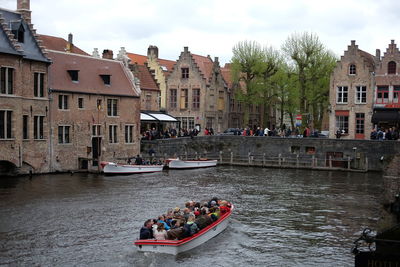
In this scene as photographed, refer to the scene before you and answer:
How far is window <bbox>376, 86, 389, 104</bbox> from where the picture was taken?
51.5 m

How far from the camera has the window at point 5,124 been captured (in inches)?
1355

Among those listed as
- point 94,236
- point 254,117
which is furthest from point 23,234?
point 254,117

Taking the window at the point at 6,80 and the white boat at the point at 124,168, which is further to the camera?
the white boat at the point at 124,168

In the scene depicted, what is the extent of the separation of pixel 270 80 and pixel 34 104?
2806 cm

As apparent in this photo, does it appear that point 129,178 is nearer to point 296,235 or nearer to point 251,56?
point 296,235

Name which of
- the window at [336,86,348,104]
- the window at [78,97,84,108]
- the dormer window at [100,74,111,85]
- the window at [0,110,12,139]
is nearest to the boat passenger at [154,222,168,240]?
the window at [0,110,12,139]

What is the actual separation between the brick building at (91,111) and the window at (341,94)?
20.4m

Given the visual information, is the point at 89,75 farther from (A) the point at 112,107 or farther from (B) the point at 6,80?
(B) the point at 6,80

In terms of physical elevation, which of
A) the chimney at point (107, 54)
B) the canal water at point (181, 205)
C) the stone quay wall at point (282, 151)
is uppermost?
the chimney at point (107, 54)

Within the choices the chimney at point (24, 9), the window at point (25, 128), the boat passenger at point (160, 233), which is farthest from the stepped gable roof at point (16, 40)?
the boat passenger at point (160, 233)

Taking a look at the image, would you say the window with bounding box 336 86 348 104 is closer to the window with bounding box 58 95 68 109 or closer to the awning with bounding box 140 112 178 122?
the awning with bounding box 140 112 178 122

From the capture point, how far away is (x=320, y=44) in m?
55.9

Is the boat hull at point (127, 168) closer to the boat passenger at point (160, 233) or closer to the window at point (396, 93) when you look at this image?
the boat passenger at point (160, 233)

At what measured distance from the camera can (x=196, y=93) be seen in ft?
200
